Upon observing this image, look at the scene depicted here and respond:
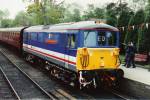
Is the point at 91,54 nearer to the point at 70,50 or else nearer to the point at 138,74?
the point at 70,50

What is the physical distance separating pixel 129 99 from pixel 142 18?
8.43 m

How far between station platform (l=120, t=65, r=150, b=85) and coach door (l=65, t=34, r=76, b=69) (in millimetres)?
→ 2647

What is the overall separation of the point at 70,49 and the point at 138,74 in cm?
357

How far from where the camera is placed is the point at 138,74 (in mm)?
17125

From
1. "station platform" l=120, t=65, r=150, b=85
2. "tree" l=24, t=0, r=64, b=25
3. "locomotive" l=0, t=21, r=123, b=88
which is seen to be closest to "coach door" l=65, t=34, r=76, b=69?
"locomotive" l=0, t=21, r=123, b=88

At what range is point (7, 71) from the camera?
77.8 feet

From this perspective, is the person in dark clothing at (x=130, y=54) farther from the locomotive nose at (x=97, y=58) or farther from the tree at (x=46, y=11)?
the tree at (x=46, y=11)

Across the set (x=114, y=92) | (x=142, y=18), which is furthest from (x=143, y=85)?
(x=142, y=18)

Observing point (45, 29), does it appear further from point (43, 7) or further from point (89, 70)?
point (43, 7)

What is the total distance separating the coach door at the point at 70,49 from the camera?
15.8 meters

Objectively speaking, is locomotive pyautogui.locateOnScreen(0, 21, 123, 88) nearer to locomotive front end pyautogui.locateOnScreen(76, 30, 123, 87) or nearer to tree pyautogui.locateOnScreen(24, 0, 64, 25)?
locomotive front end pyautogui.locateOnScreen(76, 30, 123, 87)

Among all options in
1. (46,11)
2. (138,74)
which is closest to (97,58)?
(138,74)

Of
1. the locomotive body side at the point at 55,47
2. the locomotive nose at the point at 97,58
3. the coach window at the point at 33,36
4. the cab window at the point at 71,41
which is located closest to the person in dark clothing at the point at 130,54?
the locomotive nose at the point at 97,58

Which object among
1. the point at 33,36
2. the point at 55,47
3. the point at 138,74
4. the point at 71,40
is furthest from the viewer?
the point at 33,36
